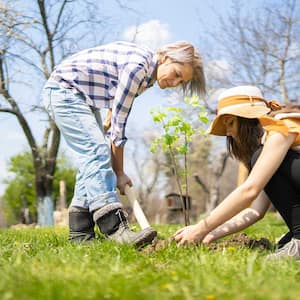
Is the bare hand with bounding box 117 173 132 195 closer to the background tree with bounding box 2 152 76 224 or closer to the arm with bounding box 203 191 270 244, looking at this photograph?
the arm with bounding box 203 191 270 244

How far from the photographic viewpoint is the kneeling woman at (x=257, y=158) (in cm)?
229

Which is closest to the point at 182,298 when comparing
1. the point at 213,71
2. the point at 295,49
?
the point at 295,49

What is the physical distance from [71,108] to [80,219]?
74cm

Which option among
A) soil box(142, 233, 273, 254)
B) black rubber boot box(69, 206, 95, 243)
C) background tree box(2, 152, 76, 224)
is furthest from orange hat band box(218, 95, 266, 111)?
background tree box(2, 152, 76, 224)

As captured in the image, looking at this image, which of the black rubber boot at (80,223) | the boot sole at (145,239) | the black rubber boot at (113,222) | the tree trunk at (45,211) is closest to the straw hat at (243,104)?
the boot sole at (145,239)

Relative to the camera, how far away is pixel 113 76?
10.1 feet

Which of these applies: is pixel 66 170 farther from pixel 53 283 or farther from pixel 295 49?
pixel 53 283

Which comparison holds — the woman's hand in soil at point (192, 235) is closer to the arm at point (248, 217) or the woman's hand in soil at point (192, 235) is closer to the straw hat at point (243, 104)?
the arm at point (248, 217)

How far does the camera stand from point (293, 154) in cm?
248

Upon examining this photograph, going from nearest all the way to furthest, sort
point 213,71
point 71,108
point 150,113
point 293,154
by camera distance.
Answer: point 293,154 < point 71,108 < point 150,113 < point 213,71

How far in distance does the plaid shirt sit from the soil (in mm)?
745

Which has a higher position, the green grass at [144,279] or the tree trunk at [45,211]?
the green grass at [144,279]

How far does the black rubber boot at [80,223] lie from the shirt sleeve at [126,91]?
0.62m

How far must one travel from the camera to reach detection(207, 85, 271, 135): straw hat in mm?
2475
